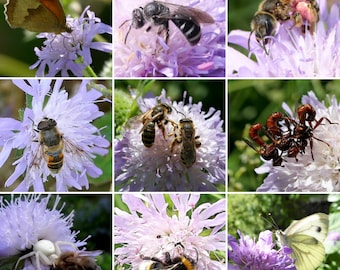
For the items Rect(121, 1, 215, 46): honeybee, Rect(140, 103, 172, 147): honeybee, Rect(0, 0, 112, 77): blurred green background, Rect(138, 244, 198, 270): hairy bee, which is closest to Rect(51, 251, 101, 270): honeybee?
Rect(138, 244, 198, 270): hairy bee

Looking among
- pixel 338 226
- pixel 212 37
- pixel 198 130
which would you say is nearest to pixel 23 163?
pixel 198 130

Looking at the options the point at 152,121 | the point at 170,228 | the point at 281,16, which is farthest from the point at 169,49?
the point at 170,228

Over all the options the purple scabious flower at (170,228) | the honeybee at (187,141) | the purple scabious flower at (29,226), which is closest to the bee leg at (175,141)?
the honeybee at (187,141)

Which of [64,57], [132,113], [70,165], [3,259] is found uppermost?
[64,57]

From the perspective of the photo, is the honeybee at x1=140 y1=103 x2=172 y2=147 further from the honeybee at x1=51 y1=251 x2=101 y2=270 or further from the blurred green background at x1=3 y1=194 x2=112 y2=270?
the honeybee at x1=51 y1=251 x2=101 y2=270

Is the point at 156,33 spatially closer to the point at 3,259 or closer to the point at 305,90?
the point at 305,90

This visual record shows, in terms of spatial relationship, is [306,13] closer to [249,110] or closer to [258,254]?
[249,110]
